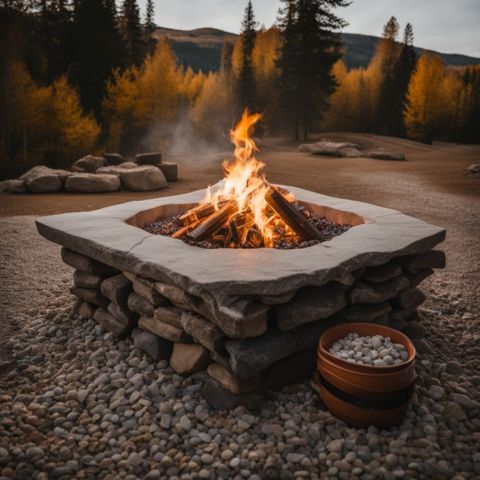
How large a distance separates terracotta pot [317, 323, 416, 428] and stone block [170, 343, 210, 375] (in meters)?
0.83

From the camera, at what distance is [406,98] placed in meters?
38.4

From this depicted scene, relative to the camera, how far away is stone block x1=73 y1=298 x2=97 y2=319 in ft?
13.4

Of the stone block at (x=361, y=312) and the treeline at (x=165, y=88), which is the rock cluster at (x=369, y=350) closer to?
the stone block at (x=361, y=312)

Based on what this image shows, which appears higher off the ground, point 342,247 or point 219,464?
point 342,247

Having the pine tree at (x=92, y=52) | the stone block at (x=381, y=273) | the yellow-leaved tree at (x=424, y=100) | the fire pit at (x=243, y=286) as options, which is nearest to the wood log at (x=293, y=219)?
the fire pit at (x=243, y=286)

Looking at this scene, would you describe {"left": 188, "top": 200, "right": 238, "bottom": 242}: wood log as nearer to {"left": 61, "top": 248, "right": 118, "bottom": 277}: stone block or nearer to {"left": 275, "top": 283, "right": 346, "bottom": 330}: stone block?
{"left": 61, "top": 248, "right": 118, "bottom": 277}: stone block

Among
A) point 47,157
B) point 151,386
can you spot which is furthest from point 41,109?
point 151,386

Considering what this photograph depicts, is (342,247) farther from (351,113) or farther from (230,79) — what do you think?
(351,113)

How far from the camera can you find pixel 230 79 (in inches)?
1501

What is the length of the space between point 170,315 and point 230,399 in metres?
0.74

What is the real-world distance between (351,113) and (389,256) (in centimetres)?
4273

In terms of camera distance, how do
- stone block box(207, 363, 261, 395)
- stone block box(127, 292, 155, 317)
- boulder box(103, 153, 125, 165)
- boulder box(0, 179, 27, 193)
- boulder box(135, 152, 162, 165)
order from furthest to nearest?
boulder box(103, 153, 125, 165) < boulder box(135, 152, 162, 165) < boulder box(0, 179, 27, 193) < stone block box(127, 292, 155, 317) < stone block box(207, 363, 261, 395)

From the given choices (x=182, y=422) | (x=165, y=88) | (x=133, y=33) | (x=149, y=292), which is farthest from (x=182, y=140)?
(x=182, y=422)

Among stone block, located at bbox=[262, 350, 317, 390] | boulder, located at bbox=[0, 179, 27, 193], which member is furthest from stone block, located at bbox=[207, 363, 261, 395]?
boulder, located at bbox=[0, 179, 27, 193]
